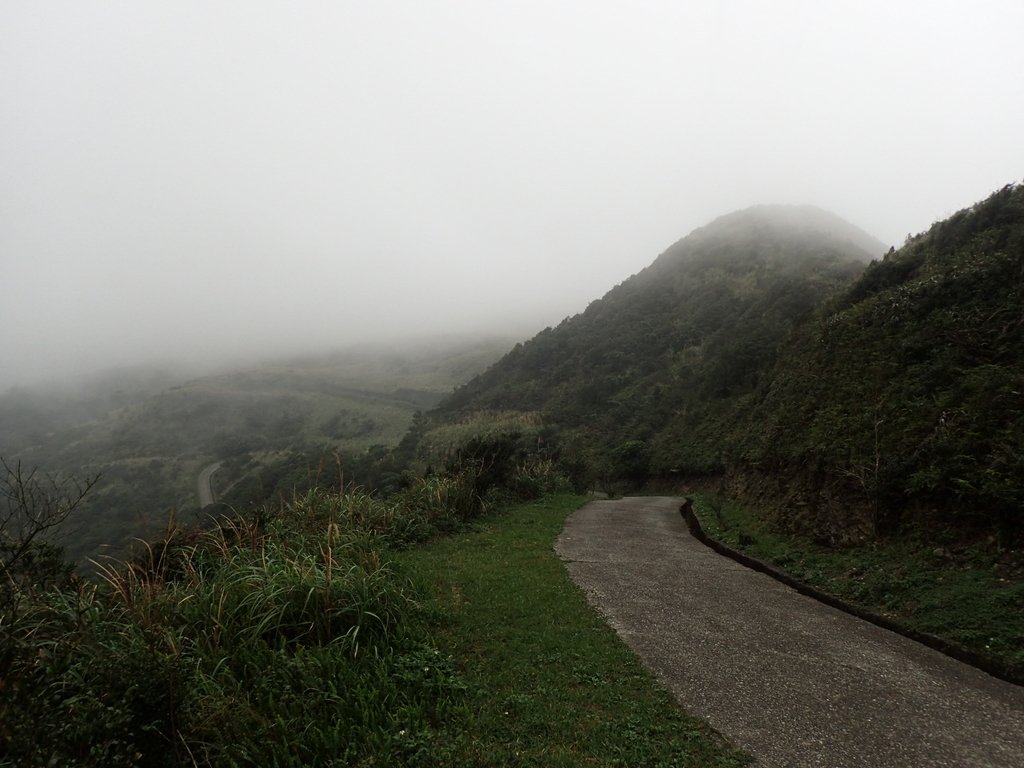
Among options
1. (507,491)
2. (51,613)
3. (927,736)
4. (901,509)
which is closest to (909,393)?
(901,509)

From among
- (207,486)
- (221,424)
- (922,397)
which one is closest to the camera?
(922,397)

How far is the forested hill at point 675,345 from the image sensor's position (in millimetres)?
26219

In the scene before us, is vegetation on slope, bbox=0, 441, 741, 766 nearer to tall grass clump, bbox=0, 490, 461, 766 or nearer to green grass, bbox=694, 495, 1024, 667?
tall grass clump, bbox=0, 490, 461, 766

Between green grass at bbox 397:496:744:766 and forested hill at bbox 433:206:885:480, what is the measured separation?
15.4 m

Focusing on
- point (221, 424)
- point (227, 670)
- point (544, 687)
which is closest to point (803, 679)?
point (544, 687)

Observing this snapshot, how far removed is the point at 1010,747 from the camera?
3.89 m

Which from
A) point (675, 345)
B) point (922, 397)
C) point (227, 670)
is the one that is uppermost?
point (675, 345)

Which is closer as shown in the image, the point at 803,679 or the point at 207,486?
the point at 803,679

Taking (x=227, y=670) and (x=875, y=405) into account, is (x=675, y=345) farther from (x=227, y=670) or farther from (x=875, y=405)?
(x=227, y=670)

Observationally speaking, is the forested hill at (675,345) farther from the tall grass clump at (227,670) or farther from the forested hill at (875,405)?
the tall grass clump at (227,670)

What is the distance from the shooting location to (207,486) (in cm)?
7531

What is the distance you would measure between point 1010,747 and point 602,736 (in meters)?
3.02

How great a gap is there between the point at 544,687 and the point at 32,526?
410 centimetres

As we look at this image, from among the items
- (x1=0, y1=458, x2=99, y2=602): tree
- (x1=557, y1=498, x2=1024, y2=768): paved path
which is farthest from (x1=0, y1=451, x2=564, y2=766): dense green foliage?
(x1=557, y1=498, x2=1024, y2=768): paved path
